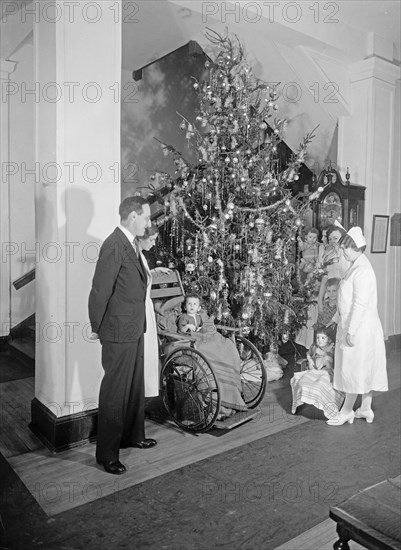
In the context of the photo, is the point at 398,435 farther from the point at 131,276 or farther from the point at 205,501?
the point at 131,276

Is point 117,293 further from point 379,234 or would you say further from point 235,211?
point 379,234

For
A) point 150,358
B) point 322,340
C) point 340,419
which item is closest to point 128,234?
point 150,358

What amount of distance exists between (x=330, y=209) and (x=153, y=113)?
321 cm

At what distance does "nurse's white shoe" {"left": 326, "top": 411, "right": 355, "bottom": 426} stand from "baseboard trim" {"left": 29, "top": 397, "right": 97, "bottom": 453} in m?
2.06

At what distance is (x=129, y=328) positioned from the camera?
3582mm

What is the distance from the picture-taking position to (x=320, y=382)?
4754mm

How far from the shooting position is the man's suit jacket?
11.5 feet

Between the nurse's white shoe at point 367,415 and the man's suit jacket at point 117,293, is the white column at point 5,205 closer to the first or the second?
the man's suit jacket at point 117,293

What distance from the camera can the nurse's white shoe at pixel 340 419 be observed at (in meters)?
4.57

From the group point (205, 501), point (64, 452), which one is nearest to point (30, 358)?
point (64, 452)

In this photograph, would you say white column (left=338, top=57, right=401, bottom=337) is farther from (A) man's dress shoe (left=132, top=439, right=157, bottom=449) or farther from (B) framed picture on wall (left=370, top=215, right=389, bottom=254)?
(A) man's dress shoe (left=132, top=439, right=157, bottom=449)

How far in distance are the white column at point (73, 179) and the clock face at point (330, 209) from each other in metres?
3.80

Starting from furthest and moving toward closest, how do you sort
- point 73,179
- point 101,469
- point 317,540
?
point 73,179, point 101,469, point 317,540

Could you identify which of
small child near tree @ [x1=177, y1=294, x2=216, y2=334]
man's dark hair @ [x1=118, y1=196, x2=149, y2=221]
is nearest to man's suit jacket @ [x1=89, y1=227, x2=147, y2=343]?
man's dark hair @ [x1=118, y1=196, x2=149, y2=221]
